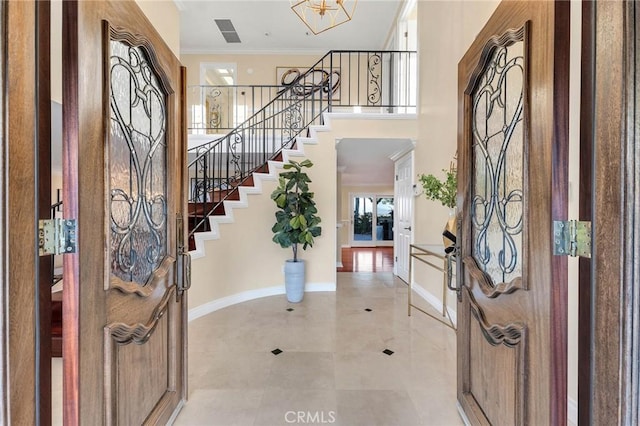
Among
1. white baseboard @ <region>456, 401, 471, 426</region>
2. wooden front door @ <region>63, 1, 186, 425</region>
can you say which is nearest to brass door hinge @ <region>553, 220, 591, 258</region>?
white baseboard @ <region>456, 401, 471, 426</region>

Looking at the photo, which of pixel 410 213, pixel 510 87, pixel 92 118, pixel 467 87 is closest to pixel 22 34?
pixel 92 118

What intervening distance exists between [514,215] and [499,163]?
Answer: 271 millimetres

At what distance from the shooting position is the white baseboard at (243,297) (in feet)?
11.5

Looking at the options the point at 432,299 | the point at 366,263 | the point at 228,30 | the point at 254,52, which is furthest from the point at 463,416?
the point at 254,52

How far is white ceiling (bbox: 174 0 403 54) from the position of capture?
573cm

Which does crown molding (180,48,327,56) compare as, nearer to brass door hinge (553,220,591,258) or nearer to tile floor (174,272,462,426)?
tile floor (174,272,462,426)

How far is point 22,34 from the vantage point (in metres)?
0.78

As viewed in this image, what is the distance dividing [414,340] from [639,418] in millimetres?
2251

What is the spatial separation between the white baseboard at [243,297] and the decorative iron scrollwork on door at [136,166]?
2.15 meters

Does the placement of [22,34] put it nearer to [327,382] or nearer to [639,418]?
[639,418]

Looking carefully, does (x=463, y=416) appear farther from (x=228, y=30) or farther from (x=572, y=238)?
(x=228, y=30)

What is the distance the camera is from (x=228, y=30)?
664cm

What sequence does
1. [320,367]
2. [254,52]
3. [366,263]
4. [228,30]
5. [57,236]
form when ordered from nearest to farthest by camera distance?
1. [57,236]
2. [320,367]
3. [228,30]
4. [366,263]
5. [254,52]

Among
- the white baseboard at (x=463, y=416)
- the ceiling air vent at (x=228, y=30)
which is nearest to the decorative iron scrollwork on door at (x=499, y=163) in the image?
A: the white baseboard at (x=463, y=416)
